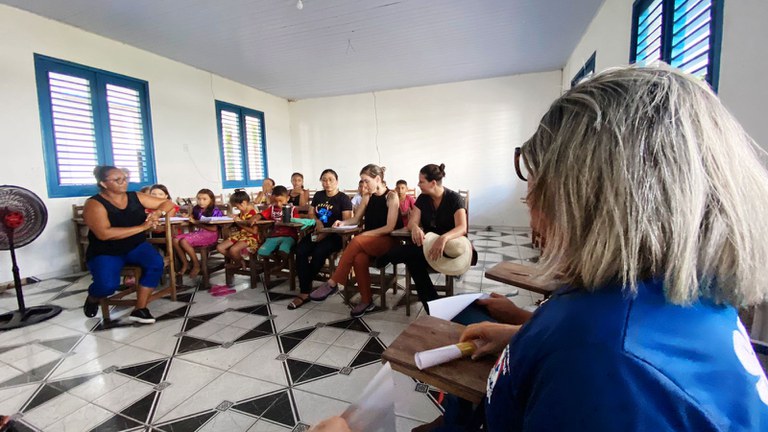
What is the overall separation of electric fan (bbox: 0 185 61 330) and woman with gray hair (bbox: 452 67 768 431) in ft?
11.6

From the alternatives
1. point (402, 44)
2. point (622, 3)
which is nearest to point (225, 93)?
point (402, 44)

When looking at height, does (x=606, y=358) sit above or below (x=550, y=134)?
below

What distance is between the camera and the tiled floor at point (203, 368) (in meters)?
1.51

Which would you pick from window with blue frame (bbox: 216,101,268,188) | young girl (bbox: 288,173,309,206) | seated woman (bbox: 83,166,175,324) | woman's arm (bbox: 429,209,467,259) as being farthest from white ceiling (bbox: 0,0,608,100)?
woman's arm (bbox: 429,209,467,259)

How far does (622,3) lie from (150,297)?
4705 millimetres

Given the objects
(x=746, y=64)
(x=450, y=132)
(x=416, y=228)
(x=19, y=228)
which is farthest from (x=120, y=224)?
(x=450, y=132)

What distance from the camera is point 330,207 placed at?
A: 3289 millimetres

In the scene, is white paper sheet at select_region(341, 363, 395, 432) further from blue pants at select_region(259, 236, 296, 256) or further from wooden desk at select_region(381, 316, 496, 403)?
blue pants at select_region(259, 236, 296, 256)

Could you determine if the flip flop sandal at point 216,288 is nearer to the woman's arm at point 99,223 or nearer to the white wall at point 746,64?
the woman's arm at point 99,223

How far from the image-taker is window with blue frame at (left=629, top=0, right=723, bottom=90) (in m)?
1.56

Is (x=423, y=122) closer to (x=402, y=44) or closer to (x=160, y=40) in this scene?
(x=402, y=44)

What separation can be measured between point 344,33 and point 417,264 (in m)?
3.13

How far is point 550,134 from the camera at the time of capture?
50 cm

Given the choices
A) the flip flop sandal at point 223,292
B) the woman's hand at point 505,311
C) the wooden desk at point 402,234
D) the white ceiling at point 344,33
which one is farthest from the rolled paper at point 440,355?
the white ceiling at point 344,33
